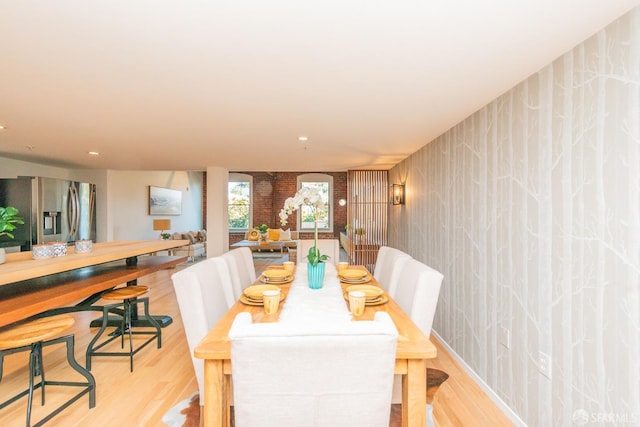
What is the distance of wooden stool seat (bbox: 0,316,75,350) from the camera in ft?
5.82

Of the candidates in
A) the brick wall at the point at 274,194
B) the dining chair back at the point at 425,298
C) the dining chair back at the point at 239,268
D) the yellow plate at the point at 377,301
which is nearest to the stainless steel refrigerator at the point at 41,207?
the dining chair back at the point at 239,268

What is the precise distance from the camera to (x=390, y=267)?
8.79ft

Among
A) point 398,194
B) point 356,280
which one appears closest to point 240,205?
point 398,194

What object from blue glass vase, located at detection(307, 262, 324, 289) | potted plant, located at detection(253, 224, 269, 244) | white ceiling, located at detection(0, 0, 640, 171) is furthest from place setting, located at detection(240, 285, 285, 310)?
potted plant, located at detection(253, 224, 269, 244)

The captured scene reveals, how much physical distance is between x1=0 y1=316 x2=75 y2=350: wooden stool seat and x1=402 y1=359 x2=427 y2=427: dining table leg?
1969mm

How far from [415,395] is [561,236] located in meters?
1.15

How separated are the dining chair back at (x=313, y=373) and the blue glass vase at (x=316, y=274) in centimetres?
114

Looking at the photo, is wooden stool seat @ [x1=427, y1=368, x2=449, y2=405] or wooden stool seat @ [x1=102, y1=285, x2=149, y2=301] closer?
wooden stool seat @ [x1=427, y1=368, x2=449, y2=405]

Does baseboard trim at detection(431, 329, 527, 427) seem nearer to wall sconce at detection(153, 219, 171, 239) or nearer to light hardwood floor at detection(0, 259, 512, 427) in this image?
light hardwood floor at detection(0, 259, 512, 427)

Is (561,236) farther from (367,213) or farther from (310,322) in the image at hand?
(367,213)

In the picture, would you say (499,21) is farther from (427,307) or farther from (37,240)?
(37,240)

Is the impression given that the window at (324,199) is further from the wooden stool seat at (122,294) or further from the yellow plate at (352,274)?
the yellow plate at (352,274)

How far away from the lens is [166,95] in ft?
7.78

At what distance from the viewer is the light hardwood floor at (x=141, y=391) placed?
2039mm
